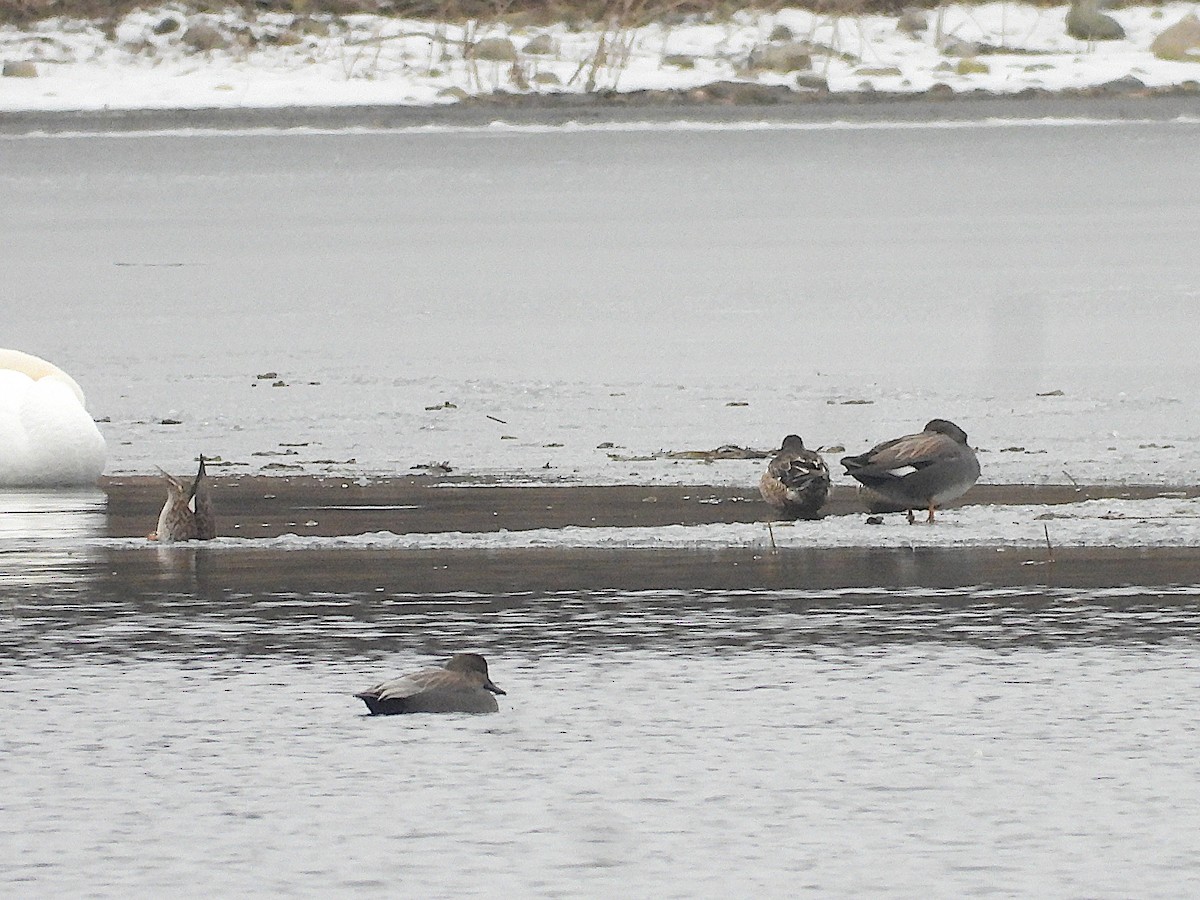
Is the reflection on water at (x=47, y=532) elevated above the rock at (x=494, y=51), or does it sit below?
above

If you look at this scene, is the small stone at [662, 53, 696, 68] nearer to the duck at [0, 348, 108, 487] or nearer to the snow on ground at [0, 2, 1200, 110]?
the snow on ground at [0, 2, 1200, 110]

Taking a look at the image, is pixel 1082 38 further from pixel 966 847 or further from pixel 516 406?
pixel 966 847

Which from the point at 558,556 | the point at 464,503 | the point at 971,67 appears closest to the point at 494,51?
the point at 971,67

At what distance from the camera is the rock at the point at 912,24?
30.0 meters

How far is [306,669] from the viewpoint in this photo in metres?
6.36

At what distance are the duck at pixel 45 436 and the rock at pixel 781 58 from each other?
18958 mm

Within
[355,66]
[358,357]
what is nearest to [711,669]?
[358,357]

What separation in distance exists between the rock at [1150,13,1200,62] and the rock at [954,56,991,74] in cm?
199

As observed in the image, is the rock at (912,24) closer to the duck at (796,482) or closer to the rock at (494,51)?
the rock at (494,51)

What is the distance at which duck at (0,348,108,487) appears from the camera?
9.51 m

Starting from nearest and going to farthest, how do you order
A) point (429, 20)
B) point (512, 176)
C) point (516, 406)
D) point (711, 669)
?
1. point (711, 669)
2. point (516, 406)
3. point (512, 176)
4. point (429, 20)

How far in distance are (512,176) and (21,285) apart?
6003 mm

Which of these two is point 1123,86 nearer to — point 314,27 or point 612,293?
point 314,27

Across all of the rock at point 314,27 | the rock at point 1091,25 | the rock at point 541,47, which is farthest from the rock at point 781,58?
the rock at point 314,27
